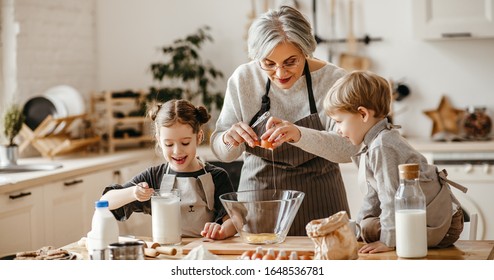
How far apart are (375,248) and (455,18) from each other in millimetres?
2784

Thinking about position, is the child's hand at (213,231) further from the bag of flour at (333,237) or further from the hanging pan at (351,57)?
the hanging pan at (351,57)

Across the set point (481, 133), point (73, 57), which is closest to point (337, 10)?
point (481, 133)

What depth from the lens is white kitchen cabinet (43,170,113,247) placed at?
345cm

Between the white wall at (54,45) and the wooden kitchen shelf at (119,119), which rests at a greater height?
the white wall at (54,45)

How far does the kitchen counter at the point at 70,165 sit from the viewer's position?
Result: 3184 millimetres

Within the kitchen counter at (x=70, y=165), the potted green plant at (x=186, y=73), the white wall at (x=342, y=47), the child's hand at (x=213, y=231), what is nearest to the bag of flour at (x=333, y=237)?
the child's hand at (x=213, y=231)

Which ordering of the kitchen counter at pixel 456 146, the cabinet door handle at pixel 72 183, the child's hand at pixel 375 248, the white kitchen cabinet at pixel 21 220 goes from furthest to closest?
the kitchen counter at pixel 456 146 < the cabinet door handle at pixel 72 183 < the white kitchen cabinet at pixel 21 220 < the child's hand at pixel 375 248

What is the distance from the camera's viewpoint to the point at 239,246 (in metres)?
1.89

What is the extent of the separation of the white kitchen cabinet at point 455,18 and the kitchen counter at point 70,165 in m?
1.73

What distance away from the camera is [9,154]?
3.68 m

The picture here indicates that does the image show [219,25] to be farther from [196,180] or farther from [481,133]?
[196,180]

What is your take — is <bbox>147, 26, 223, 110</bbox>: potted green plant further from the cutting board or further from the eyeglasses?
the cutting board

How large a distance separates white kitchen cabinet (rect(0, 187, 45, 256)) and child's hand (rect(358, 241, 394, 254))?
185cm
